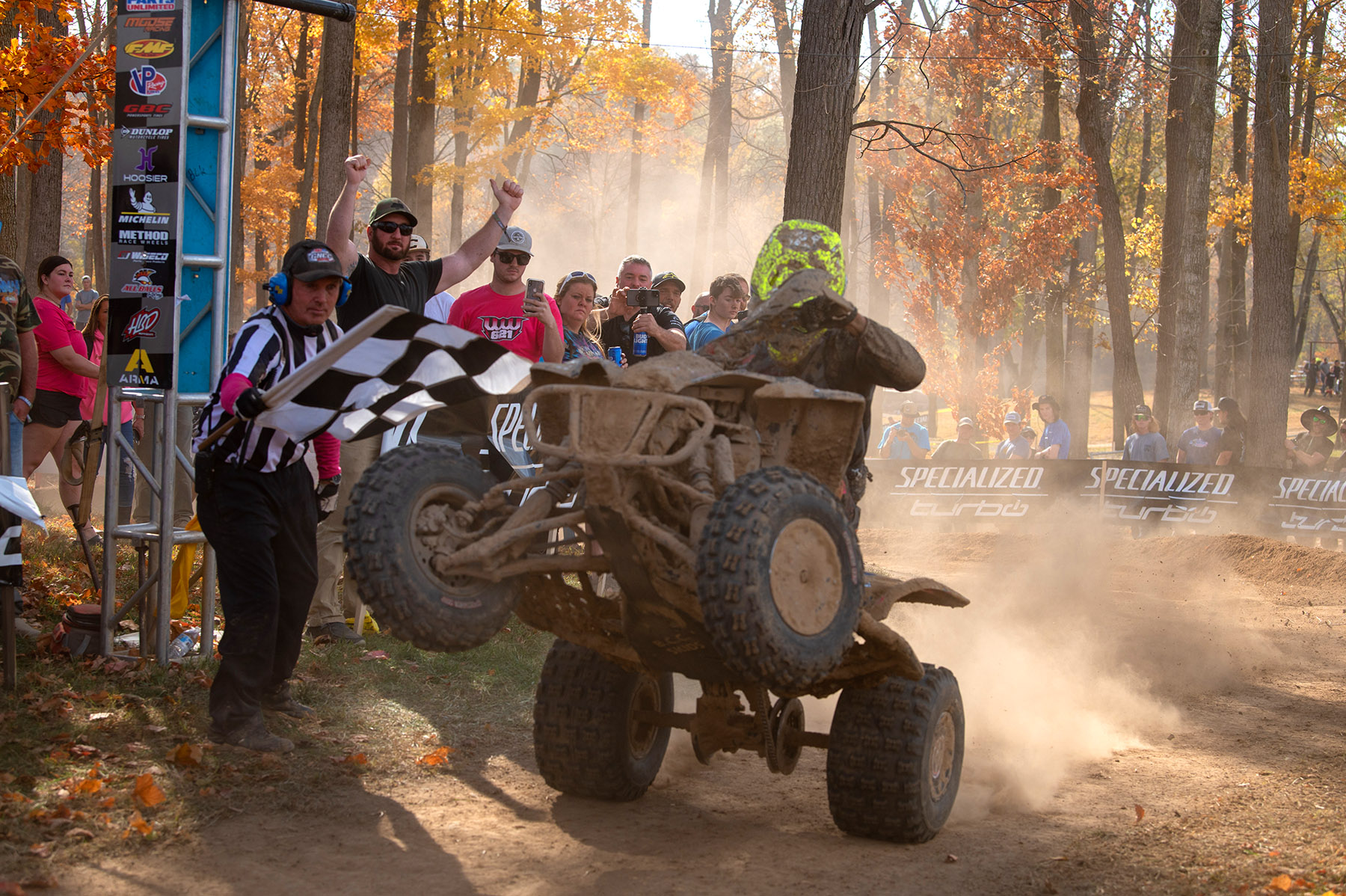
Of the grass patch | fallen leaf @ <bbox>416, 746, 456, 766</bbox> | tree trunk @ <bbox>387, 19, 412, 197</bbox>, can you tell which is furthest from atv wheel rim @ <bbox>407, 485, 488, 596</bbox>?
tree trunk @ <bbox>387, 19, 412, 197</bbox>

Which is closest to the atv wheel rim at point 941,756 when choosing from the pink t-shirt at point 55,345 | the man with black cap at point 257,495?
the man with black cap at point 257,495

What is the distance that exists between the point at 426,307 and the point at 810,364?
371cm

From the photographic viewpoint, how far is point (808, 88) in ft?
31.7

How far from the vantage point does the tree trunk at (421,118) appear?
695 inches

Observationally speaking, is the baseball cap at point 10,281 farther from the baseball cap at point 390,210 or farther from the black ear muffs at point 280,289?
the black ear muffs at point 280,289

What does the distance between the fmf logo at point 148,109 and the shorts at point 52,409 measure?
3809 mm

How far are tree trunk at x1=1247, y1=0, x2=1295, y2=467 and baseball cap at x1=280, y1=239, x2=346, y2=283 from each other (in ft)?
52.7

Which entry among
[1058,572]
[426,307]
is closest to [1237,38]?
[1058,572]

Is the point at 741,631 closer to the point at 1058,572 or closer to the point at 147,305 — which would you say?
the point at 147,305

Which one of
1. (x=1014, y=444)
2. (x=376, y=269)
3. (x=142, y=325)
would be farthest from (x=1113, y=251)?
(x=142, y=325)

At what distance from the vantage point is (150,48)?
21.9ft

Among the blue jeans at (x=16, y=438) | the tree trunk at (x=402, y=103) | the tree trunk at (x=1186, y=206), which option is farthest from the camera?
the tree trunk at (x=1186, y=206)

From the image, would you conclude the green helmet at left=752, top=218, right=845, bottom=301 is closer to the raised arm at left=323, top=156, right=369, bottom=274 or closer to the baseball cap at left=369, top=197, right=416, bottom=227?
the raised arm at left=323, top=156, right=369, bottom=274

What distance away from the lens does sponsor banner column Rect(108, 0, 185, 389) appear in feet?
21.7
